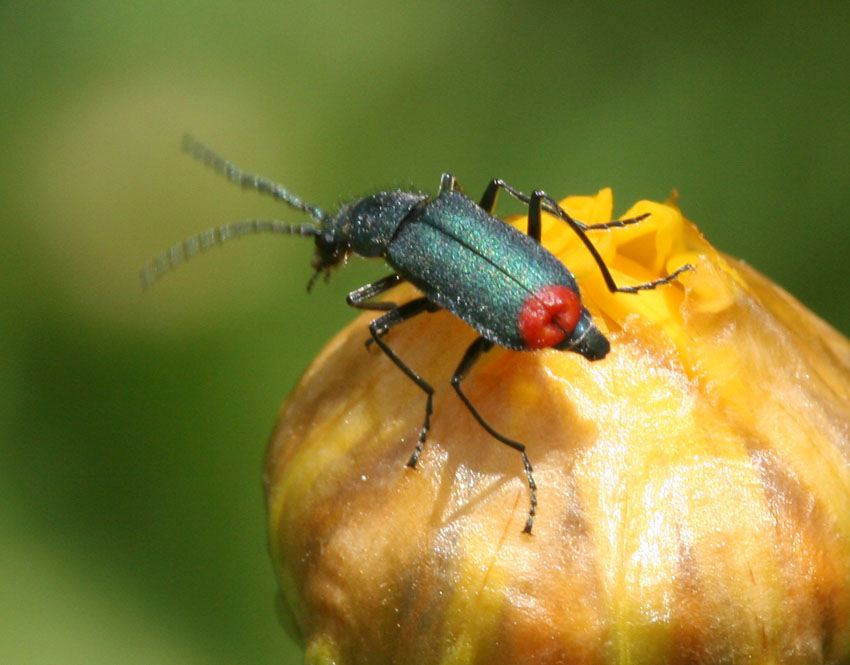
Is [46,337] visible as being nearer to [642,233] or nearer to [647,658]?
[642,233]

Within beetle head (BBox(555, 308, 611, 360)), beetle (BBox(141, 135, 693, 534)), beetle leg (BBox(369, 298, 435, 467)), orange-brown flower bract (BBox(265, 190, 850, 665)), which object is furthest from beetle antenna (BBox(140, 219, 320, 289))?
beetle head (BBox(555, 308, 611, 360))

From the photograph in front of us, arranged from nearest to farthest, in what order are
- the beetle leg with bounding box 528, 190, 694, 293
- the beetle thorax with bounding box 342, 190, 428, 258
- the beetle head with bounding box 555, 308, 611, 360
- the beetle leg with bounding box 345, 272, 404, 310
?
1. the beetle head with bounding box 555, 308, 611, 360
2. the beetle leg with bounding box 528, 190, 694, 293
3. the beetle leg with bounding box 345, 272, 404, 310
4. the beetle thorax with bounding box 342, 190, 428, 258

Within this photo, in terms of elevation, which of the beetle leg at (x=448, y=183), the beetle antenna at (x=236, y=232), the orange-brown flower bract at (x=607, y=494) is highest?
the beetle leg at (x=448, y=183)

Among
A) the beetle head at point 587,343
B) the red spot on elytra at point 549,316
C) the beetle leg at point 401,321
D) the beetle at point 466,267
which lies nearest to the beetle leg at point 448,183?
the beetle at point 466,267

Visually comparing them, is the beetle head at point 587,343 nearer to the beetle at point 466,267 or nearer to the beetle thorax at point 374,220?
the beetle at point 466,267

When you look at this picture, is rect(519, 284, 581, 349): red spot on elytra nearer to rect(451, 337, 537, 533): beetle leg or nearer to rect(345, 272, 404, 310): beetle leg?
rect(451, 337, 537, 533): beetle leg
